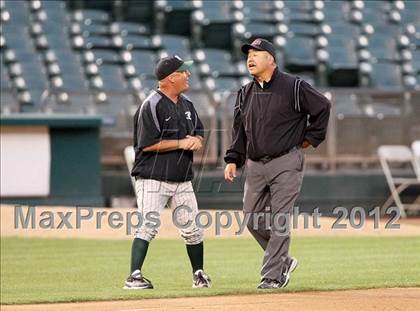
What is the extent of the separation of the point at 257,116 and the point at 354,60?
17.7 meters

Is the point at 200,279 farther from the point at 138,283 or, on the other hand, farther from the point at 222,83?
the point at 222,83

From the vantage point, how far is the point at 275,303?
8227 mm

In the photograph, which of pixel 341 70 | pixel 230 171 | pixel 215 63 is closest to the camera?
pixel 230 171

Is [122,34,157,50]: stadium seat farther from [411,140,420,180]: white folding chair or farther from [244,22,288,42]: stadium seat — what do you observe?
[411,140,420,180]: white folding chair

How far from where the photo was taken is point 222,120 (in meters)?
21.0

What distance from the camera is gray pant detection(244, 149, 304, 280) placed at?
923 cm

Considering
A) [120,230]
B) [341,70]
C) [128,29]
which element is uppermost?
[128,29]

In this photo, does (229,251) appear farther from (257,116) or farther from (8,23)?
(8,23)

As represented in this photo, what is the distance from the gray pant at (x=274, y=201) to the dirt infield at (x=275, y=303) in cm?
39

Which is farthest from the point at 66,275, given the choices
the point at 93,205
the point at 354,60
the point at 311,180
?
the point at 354,60

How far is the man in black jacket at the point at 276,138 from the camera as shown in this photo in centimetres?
924

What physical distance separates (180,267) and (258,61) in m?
3.93

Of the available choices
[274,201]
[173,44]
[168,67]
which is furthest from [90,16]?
[274,201]

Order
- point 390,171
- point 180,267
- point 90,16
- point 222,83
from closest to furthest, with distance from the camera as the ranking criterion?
point 180,267 < point 390,171 < point 222,83 < point 90,16
